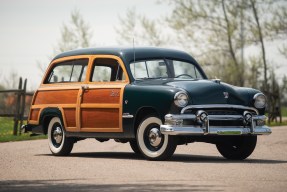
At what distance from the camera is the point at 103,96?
14.5 metres

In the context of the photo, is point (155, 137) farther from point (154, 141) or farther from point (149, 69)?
point (149, 69)

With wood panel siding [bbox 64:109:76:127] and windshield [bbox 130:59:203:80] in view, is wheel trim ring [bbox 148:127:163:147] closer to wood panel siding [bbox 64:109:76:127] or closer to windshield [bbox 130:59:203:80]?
windshield [bbox 130:59:203:80]

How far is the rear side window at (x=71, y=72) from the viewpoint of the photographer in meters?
15.4

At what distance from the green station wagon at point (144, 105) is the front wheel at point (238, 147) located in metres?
0.02

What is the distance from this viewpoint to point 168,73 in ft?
48.1

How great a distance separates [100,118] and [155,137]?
151cm

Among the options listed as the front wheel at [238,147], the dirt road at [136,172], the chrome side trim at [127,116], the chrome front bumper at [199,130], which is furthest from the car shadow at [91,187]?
the front wheel at [238,147]

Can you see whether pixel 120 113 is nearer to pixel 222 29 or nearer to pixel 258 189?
pixel 258 189

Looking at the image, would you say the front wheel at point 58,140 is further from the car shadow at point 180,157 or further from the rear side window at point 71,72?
the rear side window at point 71,72

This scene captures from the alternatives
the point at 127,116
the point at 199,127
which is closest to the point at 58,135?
→ the point at 127,116

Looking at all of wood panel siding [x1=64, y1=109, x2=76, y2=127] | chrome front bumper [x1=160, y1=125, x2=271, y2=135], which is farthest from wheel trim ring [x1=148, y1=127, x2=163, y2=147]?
wood panel siding [x1=64, y1=109, x2=76, y2=127]

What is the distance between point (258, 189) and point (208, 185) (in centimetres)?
66

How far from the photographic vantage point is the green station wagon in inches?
516

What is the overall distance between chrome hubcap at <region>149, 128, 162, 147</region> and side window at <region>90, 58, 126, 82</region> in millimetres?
1422
